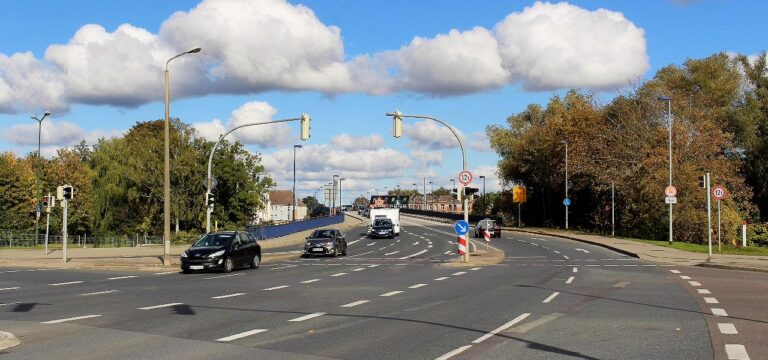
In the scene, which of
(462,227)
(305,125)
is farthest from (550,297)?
(305,125)

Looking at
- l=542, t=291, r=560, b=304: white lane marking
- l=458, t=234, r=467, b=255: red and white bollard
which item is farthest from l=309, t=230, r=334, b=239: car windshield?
l=542, t=291, r=560, b=304: white lane marking

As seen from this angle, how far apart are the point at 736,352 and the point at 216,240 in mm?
20833

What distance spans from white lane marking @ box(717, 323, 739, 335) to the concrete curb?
9913mm

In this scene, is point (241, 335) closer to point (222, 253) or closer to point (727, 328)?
point (727, 328)

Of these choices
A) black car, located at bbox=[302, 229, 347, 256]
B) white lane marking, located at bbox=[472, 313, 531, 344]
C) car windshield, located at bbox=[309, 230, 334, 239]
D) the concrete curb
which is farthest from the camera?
car windshield, located at bbox=[309, 230, 334, 239]

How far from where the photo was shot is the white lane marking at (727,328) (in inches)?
440

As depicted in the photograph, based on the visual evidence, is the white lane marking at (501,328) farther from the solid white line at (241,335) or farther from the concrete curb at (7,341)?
the concrete curb at (7,341)

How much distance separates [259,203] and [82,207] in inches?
674

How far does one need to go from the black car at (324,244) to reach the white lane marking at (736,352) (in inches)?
1125

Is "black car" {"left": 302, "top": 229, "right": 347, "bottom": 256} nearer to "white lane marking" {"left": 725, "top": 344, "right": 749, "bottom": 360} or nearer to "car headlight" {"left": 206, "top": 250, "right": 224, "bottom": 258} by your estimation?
"car headlight" {"left": 206, "top": 250, "right": 224, "bottom": 258}

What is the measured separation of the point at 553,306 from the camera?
49.2 ft

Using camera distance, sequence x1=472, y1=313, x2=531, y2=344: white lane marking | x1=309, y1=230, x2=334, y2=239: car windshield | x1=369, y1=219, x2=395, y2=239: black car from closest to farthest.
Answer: x1=472, y1=313, x2=531, y2=344: white lane marking
x1=309, y1=230, x2=334, y2=239: car windshield
x1=369, y1=219, x2=395, y2=239: black car

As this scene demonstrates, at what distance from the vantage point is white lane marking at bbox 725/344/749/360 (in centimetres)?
912

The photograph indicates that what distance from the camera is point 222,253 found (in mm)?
26328
